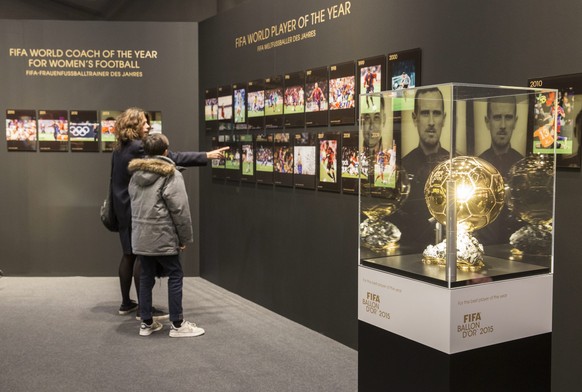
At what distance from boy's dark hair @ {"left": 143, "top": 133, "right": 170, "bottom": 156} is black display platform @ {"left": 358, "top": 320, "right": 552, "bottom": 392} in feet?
8.04

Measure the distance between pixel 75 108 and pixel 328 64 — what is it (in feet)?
11.7

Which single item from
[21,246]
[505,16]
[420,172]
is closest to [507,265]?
[420,172]

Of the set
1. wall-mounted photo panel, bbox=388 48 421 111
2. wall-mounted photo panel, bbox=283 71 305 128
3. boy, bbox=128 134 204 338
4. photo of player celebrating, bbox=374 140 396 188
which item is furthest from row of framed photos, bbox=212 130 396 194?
boy, bbox=128 134 204 338

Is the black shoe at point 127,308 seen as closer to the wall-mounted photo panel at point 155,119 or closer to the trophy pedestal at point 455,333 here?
the wall-mounted photo panel at point 155,119

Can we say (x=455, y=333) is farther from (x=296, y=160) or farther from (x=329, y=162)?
(x=296, y=160)

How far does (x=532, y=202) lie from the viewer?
279 cm

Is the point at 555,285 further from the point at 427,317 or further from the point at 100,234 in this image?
the point at 100,234

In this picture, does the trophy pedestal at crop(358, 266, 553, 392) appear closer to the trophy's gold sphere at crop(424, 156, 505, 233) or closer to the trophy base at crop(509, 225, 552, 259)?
the trophy base at crop(509, 225, 552, 259)

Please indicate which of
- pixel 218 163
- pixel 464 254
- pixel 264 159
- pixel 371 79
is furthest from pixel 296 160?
pixel 464 254

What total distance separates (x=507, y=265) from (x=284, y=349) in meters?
2.35

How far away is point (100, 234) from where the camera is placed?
7387 mm

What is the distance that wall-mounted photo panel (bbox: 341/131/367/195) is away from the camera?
15.1ft

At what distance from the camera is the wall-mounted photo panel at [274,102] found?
Answer: 5523mm

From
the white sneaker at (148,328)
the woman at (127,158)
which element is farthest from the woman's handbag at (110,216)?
the white sneaker at (148,328)
